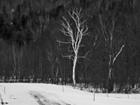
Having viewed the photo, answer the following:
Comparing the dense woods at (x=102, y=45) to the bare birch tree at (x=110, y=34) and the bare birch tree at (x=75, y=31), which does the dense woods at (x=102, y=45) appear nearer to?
the bare birch tree at (x=110, y=34)

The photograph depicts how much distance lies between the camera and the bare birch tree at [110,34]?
2270cm

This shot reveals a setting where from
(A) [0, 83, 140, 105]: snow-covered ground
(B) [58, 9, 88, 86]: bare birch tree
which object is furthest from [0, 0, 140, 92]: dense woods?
(A) [0, 83, 140, 105]: snow-covered ground

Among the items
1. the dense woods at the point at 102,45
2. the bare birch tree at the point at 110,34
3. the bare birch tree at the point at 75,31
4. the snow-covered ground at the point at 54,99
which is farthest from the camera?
the dense woods at the point at 102,45

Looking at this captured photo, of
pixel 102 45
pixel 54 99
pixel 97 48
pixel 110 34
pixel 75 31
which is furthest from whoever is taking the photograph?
pixel 97 48

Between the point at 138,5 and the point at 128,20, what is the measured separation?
192 centimetres

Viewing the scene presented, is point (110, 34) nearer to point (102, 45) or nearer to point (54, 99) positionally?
point (102, 45)

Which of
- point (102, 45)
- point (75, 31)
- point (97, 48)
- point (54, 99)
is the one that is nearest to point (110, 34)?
point (75, 31)

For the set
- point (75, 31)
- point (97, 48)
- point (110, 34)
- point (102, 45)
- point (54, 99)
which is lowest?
point (54, 99)

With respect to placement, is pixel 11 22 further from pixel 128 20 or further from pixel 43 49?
pixel 43 49

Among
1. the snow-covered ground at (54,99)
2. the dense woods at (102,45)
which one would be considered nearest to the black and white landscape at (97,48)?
the dense woods at (102,45)

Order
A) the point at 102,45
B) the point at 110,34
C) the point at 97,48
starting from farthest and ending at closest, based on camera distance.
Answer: the point at 97,48
the point at 102,45
the point at 110,34

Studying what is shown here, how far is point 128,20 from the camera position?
86.6 ft

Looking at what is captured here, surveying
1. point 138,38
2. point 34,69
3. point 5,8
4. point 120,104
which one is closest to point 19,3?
point 5,8

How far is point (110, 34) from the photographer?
2320cm
